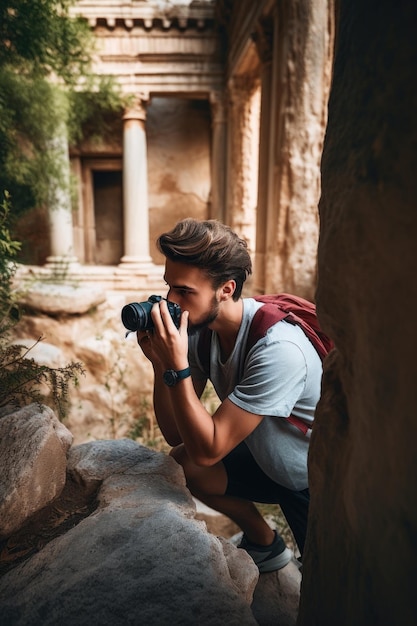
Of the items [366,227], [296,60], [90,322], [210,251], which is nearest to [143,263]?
[90,322]

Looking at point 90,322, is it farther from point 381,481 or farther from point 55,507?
point 381,481

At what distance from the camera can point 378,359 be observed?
2.44ft

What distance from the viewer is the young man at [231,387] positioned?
5.26 feet

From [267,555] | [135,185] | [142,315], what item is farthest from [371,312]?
[135,185]

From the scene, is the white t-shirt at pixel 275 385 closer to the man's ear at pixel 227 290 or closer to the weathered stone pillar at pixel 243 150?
the man's ear at pixel 227 290

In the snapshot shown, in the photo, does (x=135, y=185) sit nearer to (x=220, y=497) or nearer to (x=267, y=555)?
(x=220, y=497)

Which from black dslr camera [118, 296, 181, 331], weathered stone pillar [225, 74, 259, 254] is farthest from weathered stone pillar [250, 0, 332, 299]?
black dslr camera [118, 296, 181, 331]

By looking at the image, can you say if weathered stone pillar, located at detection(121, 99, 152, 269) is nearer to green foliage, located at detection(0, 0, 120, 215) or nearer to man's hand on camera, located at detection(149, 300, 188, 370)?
green foliage, located at detection(0, 0, 120, 215)

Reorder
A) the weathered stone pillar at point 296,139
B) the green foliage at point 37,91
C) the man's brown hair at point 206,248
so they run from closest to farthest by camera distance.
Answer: the man's brown hair at point 206,248, the green foliage at point 37,91, the weathered stone pillar at point 296,139

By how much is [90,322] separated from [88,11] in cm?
611

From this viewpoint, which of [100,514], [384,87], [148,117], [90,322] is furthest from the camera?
[148,117]

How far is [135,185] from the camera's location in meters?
9.40

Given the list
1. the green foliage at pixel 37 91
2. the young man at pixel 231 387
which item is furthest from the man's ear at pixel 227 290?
the green foliage at pixel 37 91

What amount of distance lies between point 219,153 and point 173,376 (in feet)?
29.1
